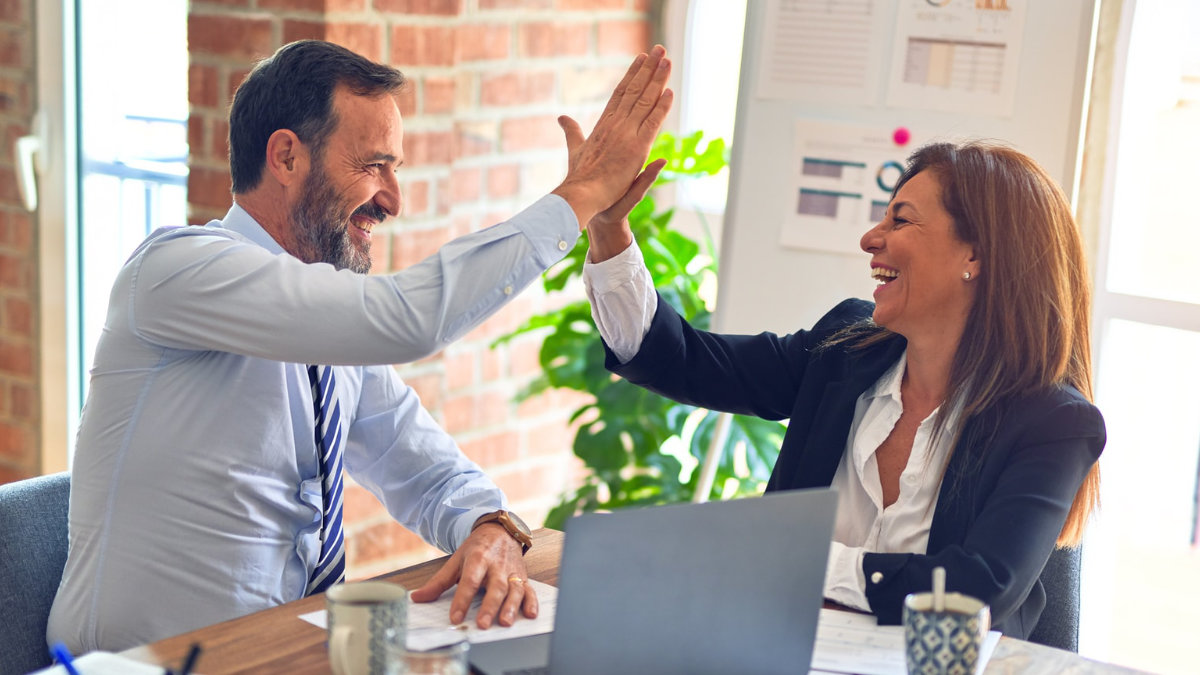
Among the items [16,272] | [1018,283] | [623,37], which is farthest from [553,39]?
[1018,283]

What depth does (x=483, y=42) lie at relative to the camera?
2.87 meters

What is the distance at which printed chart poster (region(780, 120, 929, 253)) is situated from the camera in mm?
2416

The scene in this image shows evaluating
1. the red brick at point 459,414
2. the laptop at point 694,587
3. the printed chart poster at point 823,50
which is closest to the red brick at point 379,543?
the red brick at point 459,414

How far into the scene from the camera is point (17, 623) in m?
1.50

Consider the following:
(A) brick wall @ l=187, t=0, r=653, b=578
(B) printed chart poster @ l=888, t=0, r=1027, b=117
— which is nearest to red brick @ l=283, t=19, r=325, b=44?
(A) brick wall @ l=187, t=0, r=653, b=578

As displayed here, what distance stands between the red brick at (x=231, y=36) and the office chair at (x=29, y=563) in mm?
1116

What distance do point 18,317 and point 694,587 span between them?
8.51ft

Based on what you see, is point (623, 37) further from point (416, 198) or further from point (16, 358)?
point (16, 358)

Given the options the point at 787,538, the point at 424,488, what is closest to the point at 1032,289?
the point at 787,538

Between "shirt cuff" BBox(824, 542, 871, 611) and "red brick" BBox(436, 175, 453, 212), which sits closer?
"shirt cuff" BBox(824, 542, 871, 611)

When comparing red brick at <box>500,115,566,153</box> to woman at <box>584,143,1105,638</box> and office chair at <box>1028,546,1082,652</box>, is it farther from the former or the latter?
office chair at <box>1028,546,1082,652</box>

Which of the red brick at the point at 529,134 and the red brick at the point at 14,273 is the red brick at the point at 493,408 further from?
the red brick at the point at 14,273

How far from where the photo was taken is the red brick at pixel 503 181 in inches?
116

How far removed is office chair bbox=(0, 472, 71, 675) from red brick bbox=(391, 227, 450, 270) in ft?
3.50
